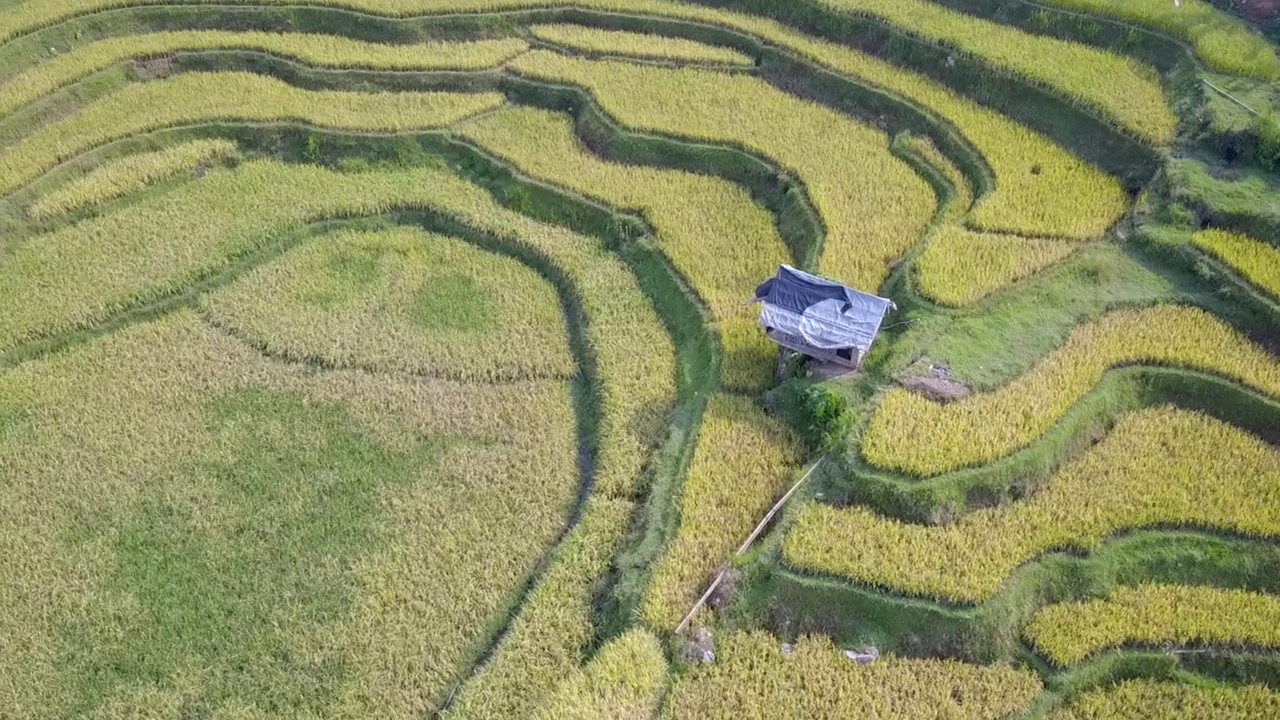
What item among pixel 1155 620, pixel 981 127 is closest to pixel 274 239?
pixel 981 127

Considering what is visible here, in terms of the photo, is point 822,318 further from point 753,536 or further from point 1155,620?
point 1155,620

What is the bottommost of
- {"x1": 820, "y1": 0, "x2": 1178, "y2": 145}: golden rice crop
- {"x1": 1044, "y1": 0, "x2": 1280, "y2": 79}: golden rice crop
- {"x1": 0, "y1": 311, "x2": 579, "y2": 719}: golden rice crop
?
{"x1": 0, "y1": 311, "x2": 579, "y2": 719}: golden rice crop

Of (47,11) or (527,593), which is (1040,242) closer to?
(527,593)

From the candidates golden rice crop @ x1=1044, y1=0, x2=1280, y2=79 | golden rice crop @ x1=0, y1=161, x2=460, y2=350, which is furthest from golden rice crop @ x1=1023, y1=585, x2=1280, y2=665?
golden rice crop @ x1=0, y1=161, x2=460, y2=350

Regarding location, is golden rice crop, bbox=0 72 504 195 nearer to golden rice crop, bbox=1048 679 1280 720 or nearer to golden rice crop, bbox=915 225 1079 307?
golden rice crop, bbox=915 225 1079 307

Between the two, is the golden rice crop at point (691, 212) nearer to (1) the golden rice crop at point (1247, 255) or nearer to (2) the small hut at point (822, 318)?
(2) the small hut at point (822, 318)
